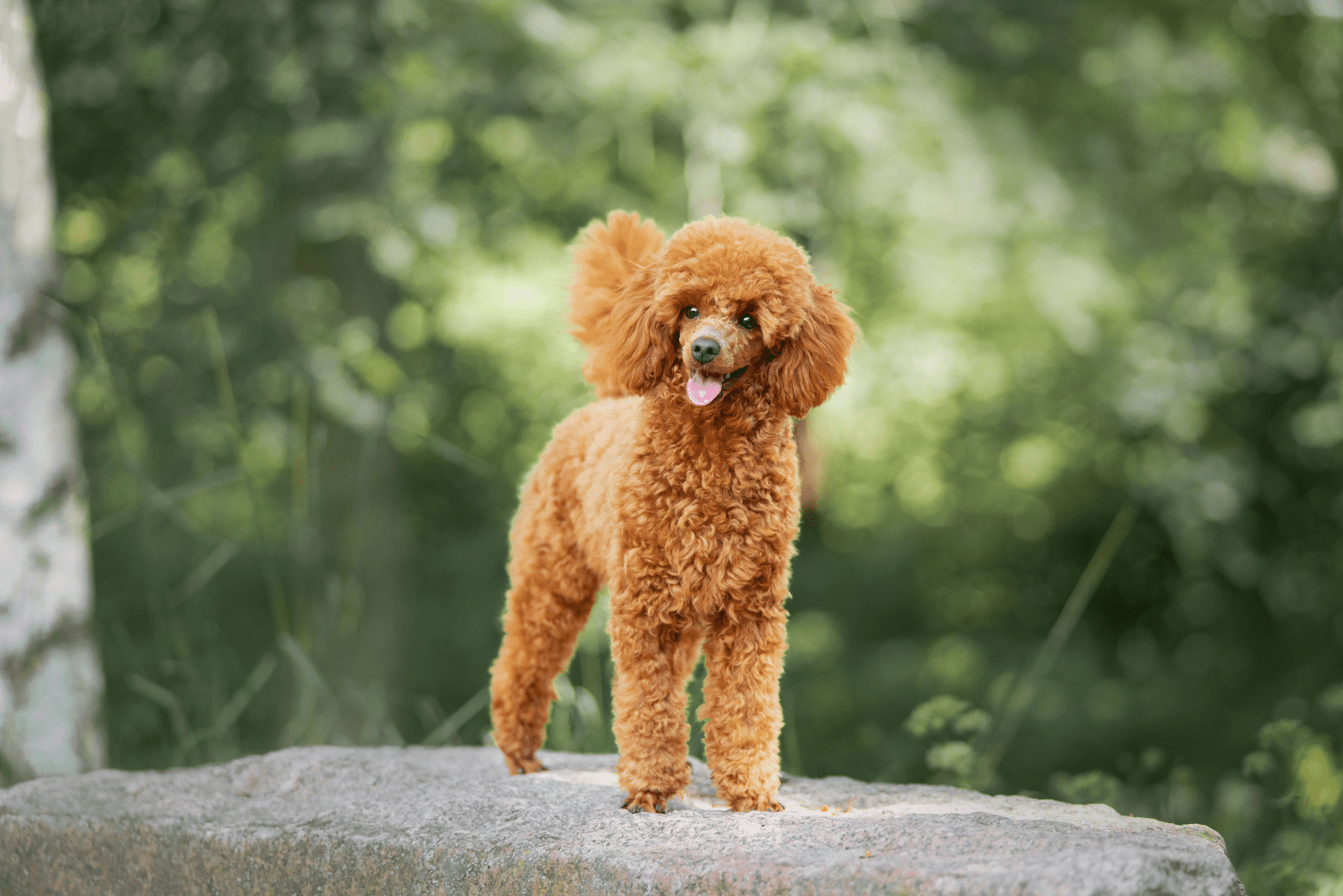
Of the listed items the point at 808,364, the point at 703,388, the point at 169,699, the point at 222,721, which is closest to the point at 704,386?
the point at 703,388

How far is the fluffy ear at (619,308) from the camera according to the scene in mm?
2652

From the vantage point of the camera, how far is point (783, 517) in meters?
2.70

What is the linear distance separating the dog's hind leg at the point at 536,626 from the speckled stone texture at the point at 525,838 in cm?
14

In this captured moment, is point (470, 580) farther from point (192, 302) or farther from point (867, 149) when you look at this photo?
point (867, 149)

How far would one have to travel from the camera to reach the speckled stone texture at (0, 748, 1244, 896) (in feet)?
7.17

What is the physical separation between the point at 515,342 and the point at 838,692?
135 inches

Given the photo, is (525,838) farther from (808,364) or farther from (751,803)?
(808,364)

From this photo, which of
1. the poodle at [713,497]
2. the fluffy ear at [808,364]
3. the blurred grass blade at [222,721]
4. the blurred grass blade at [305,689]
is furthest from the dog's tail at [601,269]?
the blurred grass blade at [222,721]

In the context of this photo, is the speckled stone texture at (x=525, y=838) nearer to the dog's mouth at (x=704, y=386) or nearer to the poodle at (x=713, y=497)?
the poodle at (x=713, y=497)

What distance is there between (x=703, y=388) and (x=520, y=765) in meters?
1.32

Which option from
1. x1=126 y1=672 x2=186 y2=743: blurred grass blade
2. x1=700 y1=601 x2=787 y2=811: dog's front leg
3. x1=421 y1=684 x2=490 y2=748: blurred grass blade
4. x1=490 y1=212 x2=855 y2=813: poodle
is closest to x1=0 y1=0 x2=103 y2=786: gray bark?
x1=126 y1=672 x2=186 y2=743: blurred grass blade

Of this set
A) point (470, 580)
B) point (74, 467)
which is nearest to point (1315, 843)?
point (74, 467)

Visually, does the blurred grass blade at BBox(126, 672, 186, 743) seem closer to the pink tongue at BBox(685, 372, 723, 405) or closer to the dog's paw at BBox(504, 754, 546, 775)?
the dog's paw at BBox(504, 754, 546, 775)

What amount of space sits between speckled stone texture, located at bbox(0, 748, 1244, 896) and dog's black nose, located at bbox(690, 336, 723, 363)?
102cm
